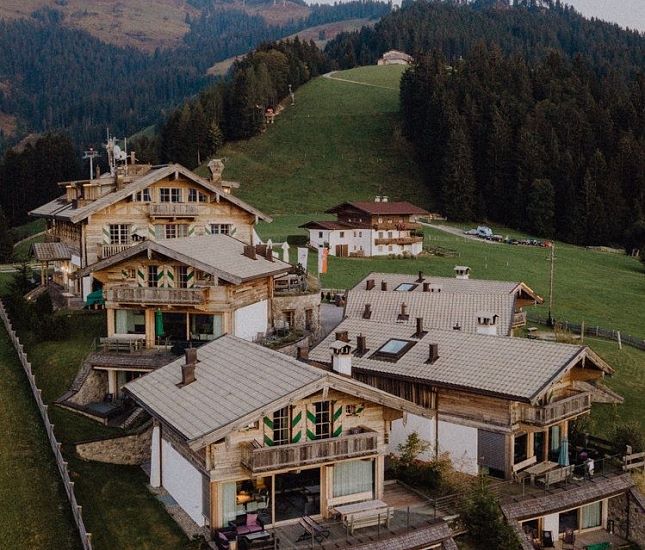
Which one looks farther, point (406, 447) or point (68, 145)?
point (68, 145)

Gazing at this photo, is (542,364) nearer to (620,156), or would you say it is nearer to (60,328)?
(60,328)

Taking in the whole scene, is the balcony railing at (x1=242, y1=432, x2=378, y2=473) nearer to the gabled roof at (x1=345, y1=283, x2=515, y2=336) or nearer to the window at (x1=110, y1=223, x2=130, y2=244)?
the gabled roof at (x1=345, y1=283, x2=515, y2=336)

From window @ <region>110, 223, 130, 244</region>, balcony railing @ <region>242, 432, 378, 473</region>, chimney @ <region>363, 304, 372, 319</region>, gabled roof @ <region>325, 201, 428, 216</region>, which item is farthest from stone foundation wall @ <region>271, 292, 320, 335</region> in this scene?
gabled roof @ <region>325, 201, 428, 216</region>

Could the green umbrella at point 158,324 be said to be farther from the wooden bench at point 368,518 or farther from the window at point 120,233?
the wooden bench at point 368,518

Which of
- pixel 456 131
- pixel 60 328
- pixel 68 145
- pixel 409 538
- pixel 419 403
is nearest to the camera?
pixel 409 538

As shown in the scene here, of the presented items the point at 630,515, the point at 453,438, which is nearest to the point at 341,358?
the point at 453,438

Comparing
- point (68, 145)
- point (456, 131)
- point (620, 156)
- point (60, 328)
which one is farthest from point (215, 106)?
point (60, 328)
